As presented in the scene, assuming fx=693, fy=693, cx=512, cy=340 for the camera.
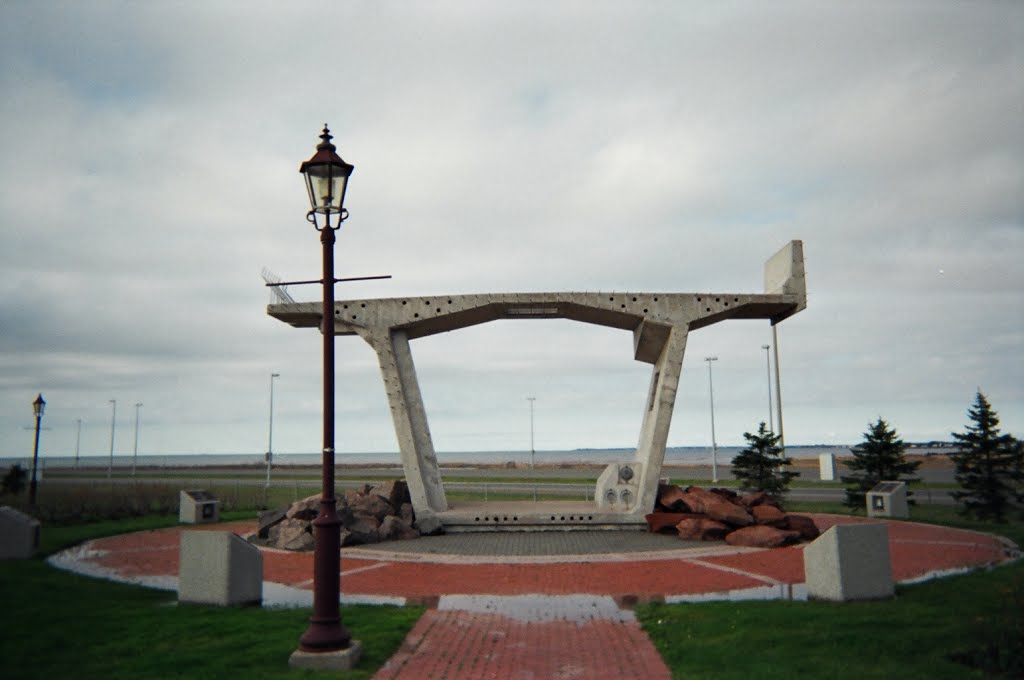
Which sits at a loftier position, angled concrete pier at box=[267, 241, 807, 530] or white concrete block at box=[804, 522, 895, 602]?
angled concrete pier at box=[267, 241, 807, 530]

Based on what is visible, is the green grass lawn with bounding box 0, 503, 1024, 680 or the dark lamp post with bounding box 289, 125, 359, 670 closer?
the green grass lawn with bounding box 0, 503, 1024, 680

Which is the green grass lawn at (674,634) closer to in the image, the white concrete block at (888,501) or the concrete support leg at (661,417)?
the concrete support leg at (661,417)

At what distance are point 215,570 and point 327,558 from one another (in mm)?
4029

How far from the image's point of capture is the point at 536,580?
13.3 metres

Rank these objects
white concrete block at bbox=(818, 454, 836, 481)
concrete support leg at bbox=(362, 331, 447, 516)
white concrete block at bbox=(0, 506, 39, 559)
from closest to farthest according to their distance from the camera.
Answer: white concrete block at bbox=(0, 506, 39, 559), concrete support leg at bbox=(362, 331, 447, 516), white concrete block at bbox=(818, 454, 836, 481)

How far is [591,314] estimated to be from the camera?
22422mm

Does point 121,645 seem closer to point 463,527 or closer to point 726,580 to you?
Answer: point 726,580

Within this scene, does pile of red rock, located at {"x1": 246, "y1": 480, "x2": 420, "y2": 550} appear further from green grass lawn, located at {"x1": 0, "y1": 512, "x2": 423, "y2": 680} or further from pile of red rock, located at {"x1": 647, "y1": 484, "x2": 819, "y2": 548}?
pile of red rock, located at {"x1": 647, "y1": 484, "x2": 819, "y2": 548}

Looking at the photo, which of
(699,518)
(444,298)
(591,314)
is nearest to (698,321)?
(591,314)

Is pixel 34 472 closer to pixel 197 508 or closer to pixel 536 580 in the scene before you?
pixel 197 508

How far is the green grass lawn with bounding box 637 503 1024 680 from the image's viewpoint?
24.3ft

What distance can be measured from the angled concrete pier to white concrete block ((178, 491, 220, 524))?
7437 millimetres

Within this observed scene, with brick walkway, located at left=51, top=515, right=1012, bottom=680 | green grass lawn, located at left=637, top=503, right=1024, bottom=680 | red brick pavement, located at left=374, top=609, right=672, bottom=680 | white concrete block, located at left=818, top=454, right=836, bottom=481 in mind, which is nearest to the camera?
green grass lawn, located at left=637, top=503, right=1024, bottom=680

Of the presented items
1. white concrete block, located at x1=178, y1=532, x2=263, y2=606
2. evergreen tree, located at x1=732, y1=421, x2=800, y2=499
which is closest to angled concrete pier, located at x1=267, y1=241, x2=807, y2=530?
evergreen tree, located at x1=732, y1=421, x2=800, y2=499
